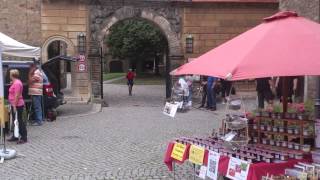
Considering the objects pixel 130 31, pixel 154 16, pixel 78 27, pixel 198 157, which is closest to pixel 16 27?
pixel 78 27

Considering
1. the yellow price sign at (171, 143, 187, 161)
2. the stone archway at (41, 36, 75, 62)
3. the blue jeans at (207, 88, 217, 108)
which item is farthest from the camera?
the stone archway at (41, 36, 75, 62)

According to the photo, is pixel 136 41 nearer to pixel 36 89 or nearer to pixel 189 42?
pixel 189 42

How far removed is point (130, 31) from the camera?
50125 millimetres

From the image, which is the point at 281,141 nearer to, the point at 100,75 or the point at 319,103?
the point at 319,103

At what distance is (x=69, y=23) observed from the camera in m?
24.7

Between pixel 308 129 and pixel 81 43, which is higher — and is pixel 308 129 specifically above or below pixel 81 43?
below

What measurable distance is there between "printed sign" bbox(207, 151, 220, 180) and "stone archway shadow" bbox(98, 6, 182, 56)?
60.6 ft

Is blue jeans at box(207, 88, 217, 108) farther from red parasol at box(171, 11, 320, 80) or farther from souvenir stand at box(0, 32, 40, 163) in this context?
red parasol at box(171, 11, 320, 80)

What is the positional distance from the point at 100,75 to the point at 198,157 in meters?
17.8

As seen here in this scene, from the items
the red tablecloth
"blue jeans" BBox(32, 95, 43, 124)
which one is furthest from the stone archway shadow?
the red tablecloth

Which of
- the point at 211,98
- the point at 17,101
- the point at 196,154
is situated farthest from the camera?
the point at 211,98

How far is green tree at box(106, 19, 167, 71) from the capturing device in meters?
48.8

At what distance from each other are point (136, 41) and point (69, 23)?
25.0m

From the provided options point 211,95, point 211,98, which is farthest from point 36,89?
point 211,95
